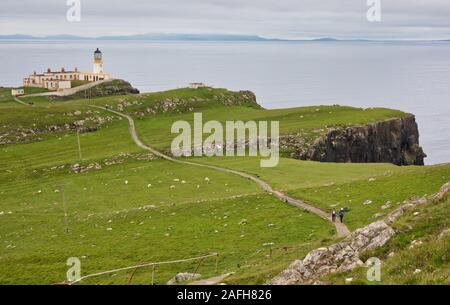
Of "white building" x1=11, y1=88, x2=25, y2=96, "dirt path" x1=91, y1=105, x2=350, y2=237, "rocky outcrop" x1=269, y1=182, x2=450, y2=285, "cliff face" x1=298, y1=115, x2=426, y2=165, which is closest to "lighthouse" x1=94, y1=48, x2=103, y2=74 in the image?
"white building" x1=11, y1=88, x2=25, y2=96

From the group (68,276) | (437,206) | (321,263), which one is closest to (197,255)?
(68,276)

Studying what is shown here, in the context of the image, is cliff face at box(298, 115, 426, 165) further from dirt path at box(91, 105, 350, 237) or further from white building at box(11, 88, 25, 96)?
white building at box(11, 88, 25, 96)

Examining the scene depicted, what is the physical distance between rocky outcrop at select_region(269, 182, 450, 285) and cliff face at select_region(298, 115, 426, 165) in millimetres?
57511

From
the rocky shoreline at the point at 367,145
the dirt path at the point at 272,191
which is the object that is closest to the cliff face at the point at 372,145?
the rocky shoreline at the point at 367,145

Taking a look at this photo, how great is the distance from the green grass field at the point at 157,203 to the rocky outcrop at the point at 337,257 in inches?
86.1

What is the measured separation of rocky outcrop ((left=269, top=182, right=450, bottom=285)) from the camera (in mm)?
27062

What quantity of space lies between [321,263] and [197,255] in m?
14.5

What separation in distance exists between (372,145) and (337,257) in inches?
2940

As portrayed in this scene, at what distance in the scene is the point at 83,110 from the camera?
113438mm

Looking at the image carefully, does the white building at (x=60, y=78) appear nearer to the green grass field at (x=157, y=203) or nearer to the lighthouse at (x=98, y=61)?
the lighthouse at (x=98, y=61)

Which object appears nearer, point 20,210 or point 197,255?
point 197,255

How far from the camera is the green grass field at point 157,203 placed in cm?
4134
